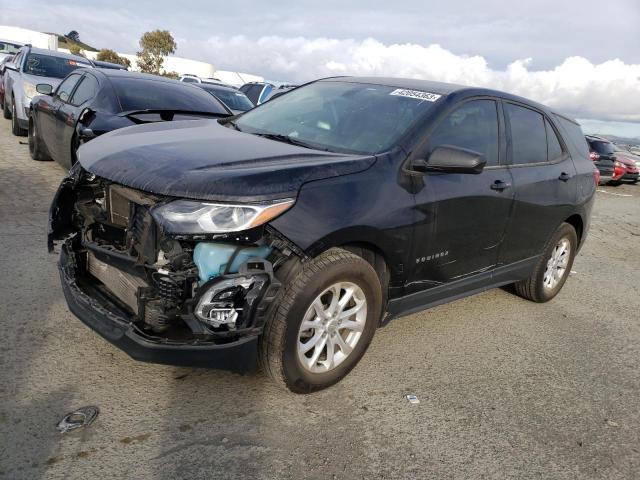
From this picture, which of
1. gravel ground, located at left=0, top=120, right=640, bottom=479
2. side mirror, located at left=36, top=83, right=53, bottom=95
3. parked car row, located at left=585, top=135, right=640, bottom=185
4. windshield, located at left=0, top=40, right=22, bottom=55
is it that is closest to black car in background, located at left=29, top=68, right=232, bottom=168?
side mirror, located at left=36, top=83, right=53, bottom=95

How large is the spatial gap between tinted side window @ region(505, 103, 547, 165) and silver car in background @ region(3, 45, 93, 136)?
8.32 meters

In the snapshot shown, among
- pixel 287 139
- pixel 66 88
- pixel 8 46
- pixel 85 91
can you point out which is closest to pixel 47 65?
pixel 66 88

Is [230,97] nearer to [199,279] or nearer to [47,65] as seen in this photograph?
[47,65]

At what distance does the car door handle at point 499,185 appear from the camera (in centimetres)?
386

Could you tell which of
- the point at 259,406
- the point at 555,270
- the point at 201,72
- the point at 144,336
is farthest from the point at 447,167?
the point at 201,72

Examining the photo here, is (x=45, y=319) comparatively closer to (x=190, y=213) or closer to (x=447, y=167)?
(x=190, y=213)

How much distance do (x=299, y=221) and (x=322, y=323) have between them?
2.09ft

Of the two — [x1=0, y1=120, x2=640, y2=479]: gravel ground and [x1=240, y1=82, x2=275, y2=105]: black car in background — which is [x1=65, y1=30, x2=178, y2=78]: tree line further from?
[x1=0, y1=120, x2=640, y2=479]: gravel ground

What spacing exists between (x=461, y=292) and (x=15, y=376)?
9.22 ft

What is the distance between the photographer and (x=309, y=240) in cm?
273

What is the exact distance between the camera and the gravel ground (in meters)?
2.51

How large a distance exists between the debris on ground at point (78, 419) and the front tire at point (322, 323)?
848mm

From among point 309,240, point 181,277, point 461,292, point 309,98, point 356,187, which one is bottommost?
point 461,292

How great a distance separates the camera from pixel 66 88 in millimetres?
7516
